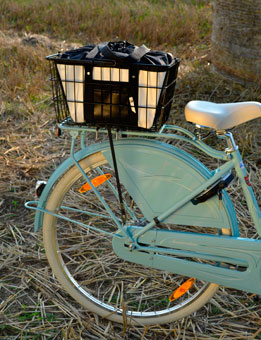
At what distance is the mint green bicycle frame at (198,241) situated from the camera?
75.4 inches

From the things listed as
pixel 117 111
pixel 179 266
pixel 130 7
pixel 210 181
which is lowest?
pixel 130 7

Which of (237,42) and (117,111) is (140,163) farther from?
(237,42)

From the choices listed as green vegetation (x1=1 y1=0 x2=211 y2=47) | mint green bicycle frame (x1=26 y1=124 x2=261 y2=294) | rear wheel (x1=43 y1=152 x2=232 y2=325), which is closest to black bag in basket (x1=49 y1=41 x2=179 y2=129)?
mint green bicycle frame (x1=26 y1=124 x2=261 y2=294)

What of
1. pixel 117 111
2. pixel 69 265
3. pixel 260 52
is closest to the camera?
pixel 117 111

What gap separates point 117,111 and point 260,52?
2.97m

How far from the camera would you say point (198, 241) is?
6.49 ft

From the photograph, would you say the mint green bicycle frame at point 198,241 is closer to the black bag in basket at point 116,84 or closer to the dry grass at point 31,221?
the black bag in basket at point 116,84

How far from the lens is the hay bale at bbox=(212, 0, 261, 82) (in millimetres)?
4289

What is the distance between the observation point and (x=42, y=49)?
6328 mm

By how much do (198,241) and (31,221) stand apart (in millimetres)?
1487

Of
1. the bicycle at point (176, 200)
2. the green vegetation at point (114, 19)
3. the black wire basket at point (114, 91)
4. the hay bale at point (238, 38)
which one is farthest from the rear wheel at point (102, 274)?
the green vegetation at point (114, 19)

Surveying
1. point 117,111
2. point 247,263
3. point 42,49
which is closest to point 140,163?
point 117,111

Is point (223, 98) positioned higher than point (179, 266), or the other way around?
point (179, 266)

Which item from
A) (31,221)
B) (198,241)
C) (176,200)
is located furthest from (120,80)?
(31,221)
